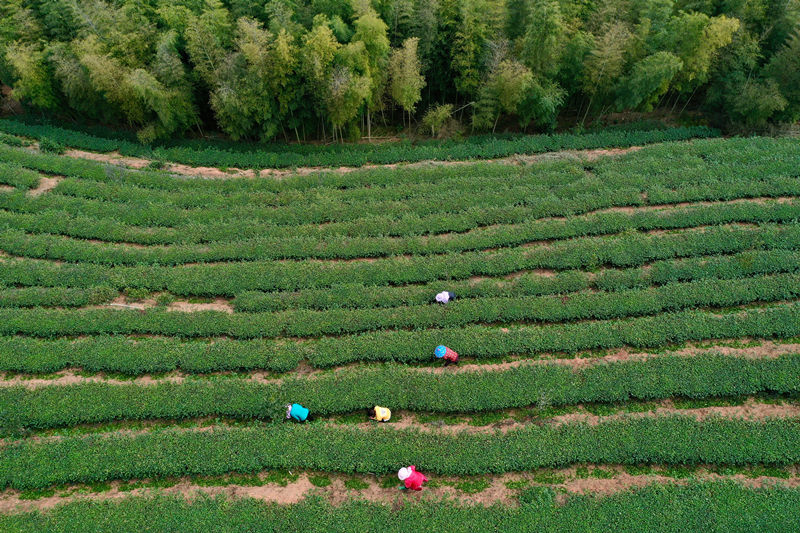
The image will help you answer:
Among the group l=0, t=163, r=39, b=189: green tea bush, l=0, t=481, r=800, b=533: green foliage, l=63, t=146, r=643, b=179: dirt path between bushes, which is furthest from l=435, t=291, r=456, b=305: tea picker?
l=0, t=163, r=39, b=189: green tea bush

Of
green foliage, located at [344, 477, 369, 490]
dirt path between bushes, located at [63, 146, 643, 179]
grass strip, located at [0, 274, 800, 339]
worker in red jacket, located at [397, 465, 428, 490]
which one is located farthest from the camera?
dirt path between bushes, located at [63, 146, 643, 179]

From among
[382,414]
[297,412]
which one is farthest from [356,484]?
[297,412]

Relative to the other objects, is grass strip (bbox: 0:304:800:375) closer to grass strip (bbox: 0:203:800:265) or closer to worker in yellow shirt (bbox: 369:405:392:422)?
worker in yellow shirt (bbox: 369:405:392:422)

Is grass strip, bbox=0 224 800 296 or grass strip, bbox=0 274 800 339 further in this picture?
grass strip, bbox=0 224 800 296

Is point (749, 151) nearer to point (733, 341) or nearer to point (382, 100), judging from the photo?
point (733, 341)

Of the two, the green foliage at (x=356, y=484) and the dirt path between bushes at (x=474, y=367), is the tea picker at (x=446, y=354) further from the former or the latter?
the green foliage at (x=356, y=484)

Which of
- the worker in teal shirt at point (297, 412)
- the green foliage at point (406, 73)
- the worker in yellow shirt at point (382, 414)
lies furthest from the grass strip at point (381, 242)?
the green foliage at point (406, 73)
